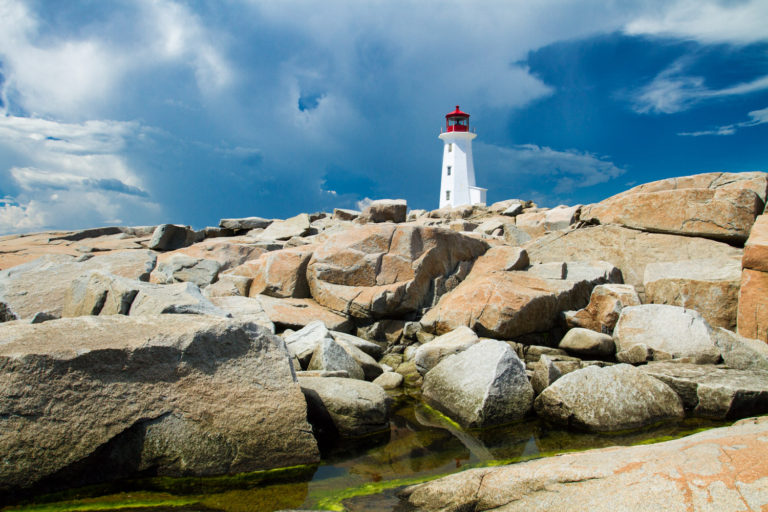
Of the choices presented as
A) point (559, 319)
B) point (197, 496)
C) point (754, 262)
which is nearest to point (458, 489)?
point (197, 496)

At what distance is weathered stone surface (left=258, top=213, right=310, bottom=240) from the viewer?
1673 cm

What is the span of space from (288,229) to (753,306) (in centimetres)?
1347

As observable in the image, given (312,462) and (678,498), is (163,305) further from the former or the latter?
(678,498)

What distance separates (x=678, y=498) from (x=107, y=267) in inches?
465

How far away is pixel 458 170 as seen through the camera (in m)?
45.5

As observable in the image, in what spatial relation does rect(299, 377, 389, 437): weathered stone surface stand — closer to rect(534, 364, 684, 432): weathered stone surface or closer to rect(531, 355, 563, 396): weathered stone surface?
rect(534, 364, 684, 432): weathered stone surface

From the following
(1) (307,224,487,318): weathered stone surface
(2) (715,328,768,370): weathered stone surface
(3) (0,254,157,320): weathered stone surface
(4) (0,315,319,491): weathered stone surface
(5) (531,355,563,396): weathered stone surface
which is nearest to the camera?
(4) (0,315,319,491): weathered stone surface

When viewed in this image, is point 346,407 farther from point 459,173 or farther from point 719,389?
point 459,173

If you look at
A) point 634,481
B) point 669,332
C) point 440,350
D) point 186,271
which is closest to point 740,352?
point 669,332

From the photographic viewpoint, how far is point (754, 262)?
811cm

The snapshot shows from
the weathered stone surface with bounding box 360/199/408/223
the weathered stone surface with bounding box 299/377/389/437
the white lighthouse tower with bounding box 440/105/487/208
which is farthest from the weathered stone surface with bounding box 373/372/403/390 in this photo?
the white lighthouse tower with bounding box 440/105/487/208

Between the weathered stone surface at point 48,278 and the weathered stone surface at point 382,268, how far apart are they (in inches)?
158

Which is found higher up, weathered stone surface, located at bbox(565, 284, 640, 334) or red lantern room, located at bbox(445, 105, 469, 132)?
red lantern room, located at bbox(445, 105, 469, 132)

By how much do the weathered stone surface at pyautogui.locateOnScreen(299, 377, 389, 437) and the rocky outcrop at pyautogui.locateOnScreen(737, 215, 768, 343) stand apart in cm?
650
